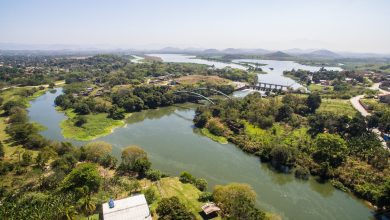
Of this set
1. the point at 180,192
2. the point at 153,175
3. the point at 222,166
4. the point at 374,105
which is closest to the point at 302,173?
the point at 222,166

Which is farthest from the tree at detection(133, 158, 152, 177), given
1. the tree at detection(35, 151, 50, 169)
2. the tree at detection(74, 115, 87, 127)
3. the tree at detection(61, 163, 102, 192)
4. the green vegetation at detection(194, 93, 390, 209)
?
the tree at detection(74, 115, 87, 127)

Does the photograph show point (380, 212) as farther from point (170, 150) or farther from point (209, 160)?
point (170, 150)

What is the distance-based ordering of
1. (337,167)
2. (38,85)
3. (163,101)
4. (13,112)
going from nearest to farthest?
(337,167), (13,112), (163,101), (38,85)

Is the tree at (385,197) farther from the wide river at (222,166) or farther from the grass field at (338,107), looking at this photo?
the grass field at (338,107)

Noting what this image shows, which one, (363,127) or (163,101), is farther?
(163,101)

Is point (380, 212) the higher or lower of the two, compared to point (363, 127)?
lower

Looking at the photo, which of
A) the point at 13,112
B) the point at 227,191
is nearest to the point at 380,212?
the point at 227,191
